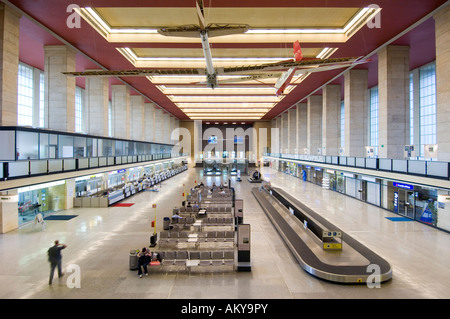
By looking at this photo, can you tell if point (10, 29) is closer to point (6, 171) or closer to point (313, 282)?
point (6, 171)

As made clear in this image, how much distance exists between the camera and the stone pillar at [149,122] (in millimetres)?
40750

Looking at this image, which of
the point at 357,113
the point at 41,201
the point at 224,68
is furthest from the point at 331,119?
the point at 41,201

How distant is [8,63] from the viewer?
1267cm

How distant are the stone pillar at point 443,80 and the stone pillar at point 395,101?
4120 mm

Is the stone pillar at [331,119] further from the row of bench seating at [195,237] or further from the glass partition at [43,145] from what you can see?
the glass partition at [43,145]

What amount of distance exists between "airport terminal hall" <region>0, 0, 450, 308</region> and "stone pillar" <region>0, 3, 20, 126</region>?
0.07 m

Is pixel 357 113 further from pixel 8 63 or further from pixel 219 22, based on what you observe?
pixel 8 63

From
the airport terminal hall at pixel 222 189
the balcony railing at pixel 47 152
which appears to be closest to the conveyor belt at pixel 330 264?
the airport terminal hall at pixel 222 189

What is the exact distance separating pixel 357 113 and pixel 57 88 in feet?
78.4

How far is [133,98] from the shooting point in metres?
34.3

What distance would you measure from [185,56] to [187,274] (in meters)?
19.9

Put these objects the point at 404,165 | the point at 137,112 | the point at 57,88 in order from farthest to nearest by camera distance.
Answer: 1. the point at 137,112
2. the point at 57,88
3. the point at 404,165

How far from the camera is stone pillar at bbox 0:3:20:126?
12.4m
